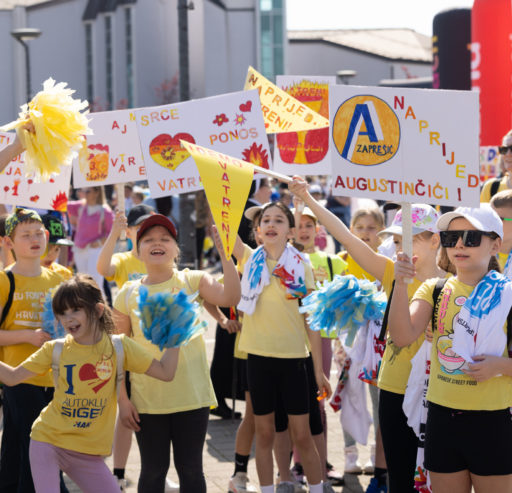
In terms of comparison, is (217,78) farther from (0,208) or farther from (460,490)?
(460,490)

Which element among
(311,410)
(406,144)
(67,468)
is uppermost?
(406,144)

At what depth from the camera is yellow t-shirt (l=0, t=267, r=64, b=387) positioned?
16.7 ft

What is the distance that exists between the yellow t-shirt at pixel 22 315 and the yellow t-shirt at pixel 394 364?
1.81 metres

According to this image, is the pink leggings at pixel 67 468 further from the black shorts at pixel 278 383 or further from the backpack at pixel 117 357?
the black shorts at pixel 278 383

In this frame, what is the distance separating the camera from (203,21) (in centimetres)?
4009

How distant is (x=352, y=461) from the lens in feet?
21.1

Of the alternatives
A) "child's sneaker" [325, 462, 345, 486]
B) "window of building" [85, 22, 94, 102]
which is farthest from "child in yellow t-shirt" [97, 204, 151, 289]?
"window of building" [85, 22, 94, 102]

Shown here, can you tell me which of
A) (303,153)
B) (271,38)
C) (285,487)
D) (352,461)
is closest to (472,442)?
(285,487)

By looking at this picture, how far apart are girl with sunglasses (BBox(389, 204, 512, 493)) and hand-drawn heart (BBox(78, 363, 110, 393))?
138cm

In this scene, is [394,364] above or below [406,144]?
below

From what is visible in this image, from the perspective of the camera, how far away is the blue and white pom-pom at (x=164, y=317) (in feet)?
13.5

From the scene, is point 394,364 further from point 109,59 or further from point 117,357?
point 109,59

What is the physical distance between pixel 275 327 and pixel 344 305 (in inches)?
18.6

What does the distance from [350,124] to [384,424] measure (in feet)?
5.08
